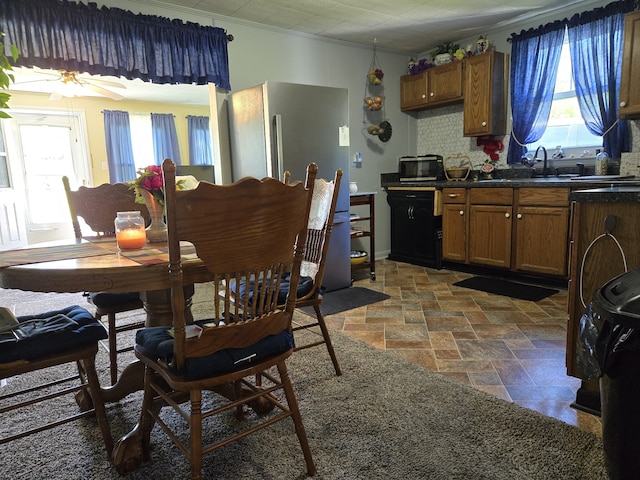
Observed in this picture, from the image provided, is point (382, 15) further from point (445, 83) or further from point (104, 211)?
point (104, 211)

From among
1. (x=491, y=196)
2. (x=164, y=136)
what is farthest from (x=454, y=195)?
(x=164, y=136)

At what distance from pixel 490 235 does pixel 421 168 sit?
1200mm

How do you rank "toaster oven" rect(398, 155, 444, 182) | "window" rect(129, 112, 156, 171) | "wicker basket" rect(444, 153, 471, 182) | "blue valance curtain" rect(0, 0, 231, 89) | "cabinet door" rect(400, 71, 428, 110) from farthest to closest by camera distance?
1. "window" rect(129, 112, 156, 171)
2. "cabinet door" rect(400, 71, 428, 110)
3. "toaster oven" rect(398, 155, 444, 182)
4. "wicker basket" rect(444, 153, 471, 182)
5. "blue valance curtain" rect(0, 0, 231, 89)

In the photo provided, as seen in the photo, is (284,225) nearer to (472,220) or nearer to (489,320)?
(489,320)

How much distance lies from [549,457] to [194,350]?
1266mm

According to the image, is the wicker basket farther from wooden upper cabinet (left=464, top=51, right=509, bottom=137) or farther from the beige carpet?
the beige carpet

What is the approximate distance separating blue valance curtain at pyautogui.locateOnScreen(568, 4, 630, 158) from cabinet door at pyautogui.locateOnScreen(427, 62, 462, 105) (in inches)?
40.1

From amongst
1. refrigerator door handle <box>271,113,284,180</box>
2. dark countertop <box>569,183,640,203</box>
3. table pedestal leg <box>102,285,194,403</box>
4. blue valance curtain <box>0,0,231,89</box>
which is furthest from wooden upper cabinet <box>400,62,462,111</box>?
table pedestal leg <box>102,285,194,403</box>

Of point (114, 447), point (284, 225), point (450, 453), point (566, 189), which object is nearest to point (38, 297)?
point (114, 447)

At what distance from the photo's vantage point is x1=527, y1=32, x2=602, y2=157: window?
3.84 metres

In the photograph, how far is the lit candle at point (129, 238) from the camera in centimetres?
153

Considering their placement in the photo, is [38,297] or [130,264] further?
[38,297]

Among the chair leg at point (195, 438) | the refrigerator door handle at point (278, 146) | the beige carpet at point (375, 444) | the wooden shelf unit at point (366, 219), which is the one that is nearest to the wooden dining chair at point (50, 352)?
the beige carpet at point (375, 444)

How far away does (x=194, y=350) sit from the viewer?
3.92 feet
